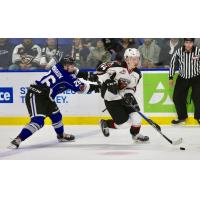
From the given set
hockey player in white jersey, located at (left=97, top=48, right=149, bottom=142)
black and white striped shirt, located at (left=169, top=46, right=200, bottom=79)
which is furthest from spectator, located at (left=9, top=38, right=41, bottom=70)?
black and white striped shirt, located at (left=169, top=46, right=200, bottom=79)

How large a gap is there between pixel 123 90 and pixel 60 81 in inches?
22.9

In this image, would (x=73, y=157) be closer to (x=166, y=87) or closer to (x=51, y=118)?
(x=51, y=118)

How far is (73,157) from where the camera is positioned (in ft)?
15.0

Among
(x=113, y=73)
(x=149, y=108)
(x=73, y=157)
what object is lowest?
(x=73, y=157)

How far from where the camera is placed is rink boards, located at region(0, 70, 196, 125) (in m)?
5.31

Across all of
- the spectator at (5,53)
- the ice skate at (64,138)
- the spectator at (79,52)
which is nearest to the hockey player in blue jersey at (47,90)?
the ice skate at (64,138)

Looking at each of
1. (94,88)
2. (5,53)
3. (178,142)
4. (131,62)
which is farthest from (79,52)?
(178,142)

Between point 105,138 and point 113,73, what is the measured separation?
24.6 inches

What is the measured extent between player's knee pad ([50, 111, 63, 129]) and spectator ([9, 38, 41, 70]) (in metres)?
0.66

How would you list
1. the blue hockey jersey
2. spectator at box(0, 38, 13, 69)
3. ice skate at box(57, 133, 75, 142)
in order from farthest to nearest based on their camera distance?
spectator at box(0, 38, 13, 69)
ice skate at box(57, 133, 75, 142)
the blue hockey jersey

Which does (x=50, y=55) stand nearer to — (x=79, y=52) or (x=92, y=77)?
(x=79, y=52)

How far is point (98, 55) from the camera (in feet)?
17.4

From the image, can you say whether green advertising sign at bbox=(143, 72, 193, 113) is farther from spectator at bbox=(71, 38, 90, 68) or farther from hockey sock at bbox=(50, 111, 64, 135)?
hockey sock at bbox=(50, 111, 64, 135)
